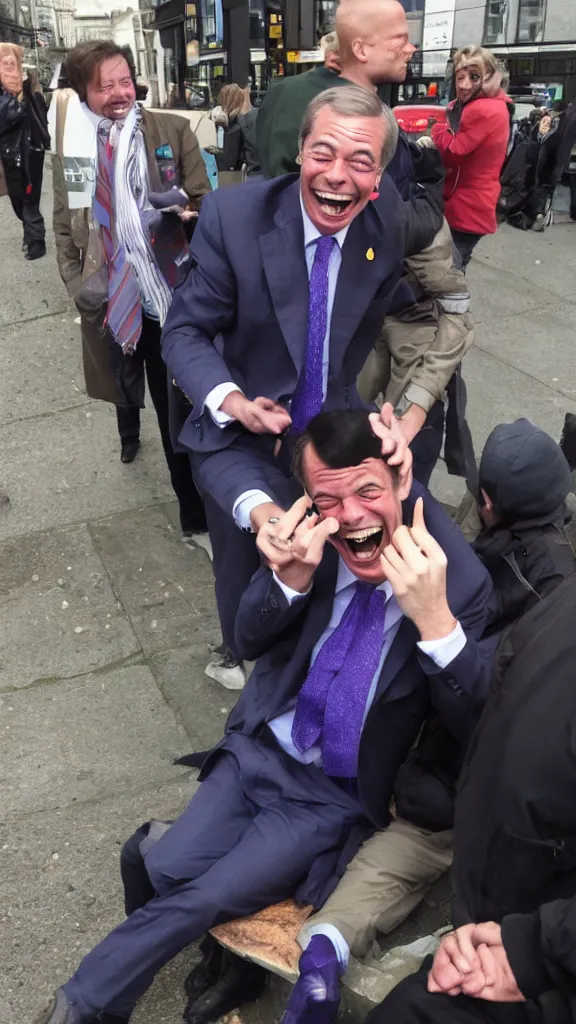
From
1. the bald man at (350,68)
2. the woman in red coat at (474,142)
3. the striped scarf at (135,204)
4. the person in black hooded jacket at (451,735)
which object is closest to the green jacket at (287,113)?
the bald man at (350,68)

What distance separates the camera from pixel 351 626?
2.32 metres

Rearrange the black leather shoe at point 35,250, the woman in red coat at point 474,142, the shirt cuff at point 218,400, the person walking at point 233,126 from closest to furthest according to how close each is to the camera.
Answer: the shirt cuff at point 218,400
the woman in red coat at point 474,142
the black leather shoe at point 35,250
the person walking at point 233,126

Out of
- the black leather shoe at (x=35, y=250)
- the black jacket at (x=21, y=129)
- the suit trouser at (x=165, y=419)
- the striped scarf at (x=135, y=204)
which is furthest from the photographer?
the black leather shoe at (x=35, y=250)

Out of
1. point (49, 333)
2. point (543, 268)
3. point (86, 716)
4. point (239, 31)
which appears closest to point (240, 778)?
point (86, 716)

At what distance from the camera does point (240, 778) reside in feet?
7.93

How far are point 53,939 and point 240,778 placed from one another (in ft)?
2.94

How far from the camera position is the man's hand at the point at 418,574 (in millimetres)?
1947

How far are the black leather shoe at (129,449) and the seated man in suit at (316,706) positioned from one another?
303cm

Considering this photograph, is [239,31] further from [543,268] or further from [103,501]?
[103,501]

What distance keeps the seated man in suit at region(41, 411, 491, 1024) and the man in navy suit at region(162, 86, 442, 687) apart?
0.22 metres

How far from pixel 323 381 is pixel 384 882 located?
1330mm

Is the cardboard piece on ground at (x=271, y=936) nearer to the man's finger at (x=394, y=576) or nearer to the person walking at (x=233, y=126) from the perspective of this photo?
the man's finger at (x=394, y=576)

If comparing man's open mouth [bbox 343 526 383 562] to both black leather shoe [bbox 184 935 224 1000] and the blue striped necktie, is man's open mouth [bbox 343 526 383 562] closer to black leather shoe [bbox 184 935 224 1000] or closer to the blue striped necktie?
black leather shoe [bbox 184 935 224 1000]

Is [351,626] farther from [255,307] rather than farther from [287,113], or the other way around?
[287,113]
